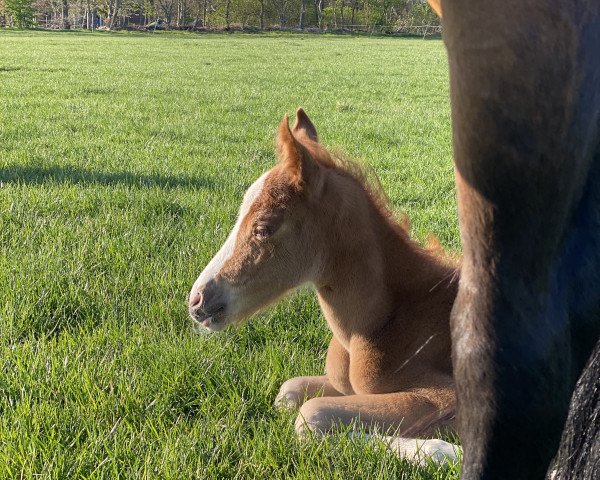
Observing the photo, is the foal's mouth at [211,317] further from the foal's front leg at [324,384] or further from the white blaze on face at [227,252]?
the foal's front leg at [324,384]

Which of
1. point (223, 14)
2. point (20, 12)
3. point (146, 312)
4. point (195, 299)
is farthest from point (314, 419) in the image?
point (223, 14)

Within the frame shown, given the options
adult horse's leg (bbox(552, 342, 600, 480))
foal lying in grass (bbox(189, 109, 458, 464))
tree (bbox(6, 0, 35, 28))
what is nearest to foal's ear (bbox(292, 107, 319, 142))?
foal lying in grass (bbox(189, 109, 458, 464))

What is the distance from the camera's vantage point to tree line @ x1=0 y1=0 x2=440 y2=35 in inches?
3081

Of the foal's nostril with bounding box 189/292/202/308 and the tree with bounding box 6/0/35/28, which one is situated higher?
the tree with bounding box 6/0/35/28

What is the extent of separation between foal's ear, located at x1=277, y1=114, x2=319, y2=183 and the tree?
3057 inches

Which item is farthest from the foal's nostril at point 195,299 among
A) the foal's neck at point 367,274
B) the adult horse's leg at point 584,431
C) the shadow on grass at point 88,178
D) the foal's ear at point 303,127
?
the shadow on grass at point 88,178

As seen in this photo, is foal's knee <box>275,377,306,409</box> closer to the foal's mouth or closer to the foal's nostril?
the foal's mouth

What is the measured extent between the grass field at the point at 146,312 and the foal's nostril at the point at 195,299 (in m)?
0.41

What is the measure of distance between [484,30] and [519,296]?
398 mm

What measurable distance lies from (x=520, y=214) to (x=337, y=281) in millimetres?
1674

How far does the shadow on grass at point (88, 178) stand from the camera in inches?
242

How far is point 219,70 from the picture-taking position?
72.7ft

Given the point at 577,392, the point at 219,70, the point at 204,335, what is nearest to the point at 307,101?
the point at 219,70

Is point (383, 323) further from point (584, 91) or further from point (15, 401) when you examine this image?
point (584, 91)
